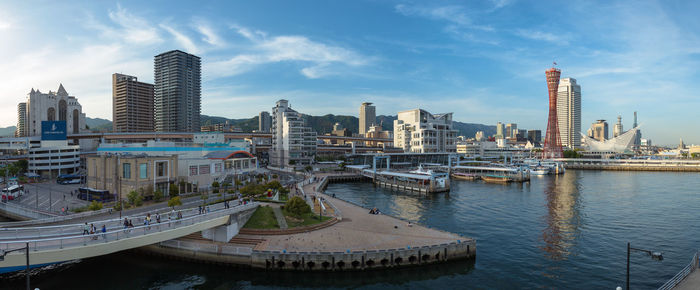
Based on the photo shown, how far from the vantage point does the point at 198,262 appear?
98.0 ft

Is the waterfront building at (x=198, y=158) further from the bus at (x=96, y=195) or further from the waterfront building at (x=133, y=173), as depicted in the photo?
the bus at (x=96, y=195)

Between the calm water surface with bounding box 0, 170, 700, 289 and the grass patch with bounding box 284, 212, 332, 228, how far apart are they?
308 inches

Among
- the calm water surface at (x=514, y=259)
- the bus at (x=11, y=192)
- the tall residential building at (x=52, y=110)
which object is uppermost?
the tall residential building at (x=52, y=110)

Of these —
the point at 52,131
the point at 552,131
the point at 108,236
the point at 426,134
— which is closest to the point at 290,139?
the point at 426,134

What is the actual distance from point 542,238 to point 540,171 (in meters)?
82.0

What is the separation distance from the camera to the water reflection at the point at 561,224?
110ft

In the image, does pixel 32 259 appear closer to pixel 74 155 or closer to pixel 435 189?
pixel 435 189

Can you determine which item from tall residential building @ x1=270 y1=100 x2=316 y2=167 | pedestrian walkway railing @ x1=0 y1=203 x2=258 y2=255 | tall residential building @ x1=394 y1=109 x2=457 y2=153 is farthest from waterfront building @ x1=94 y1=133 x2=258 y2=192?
tall residential building @ x1=394 y1=109 x2=457 y2=153

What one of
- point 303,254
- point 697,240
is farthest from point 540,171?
point 303,254

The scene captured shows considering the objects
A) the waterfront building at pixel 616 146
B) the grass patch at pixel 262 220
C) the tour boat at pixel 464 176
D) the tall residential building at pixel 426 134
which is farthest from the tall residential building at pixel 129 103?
the waterfront building at pixel 616 146

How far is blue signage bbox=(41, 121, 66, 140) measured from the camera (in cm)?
8306

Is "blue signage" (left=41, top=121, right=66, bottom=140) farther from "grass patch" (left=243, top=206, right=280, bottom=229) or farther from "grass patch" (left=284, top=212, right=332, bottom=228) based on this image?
"grass patch" (left=284, top=212, right=332, bottom=228)

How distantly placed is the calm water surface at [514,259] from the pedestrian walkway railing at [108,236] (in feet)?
11.8

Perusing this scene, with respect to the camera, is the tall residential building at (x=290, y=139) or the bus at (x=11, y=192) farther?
the tall residential building at (x=290, y=139)
